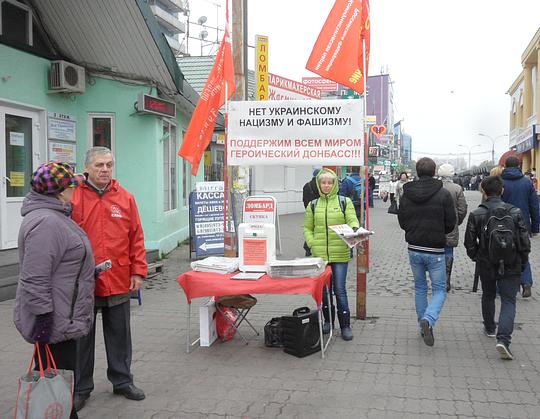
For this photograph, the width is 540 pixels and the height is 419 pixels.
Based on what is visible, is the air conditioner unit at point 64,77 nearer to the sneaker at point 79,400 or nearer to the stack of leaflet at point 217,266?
the stack of leaflet at point 217,266

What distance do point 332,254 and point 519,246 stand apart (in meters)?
1.74

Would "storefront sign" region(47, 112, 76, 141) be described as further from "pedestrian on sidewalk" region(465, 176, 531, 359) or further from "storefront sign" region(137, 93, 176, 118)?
"pedestrian on sidewalk" region(465, 176, 531, 359)

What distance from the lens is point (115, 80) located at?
10.2 metres

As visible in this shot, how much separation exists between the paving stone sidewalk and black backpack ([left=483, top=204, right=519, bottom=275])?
0.92 meters

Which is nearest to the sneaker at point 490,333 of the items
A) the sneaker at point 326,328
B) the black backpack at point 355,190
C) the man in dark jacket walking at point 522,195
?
the sneaker at point 326,328

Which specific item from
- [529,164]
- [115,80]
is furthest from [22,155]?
[529,164]

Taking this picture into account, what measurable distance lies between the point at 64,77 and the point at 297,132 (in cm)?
514

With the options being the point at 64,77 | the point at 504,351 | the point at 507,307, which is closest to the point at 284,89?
the point at 64,77

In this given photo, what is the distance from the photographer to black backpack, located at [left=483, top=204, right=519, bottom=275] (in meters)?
5.07

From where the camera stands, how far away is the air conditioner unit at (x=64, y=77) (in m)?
9.38

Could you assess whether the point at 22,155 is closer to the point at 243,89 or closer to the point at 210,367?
the point at 243,89

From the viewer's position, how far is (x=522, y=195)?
7395 mm

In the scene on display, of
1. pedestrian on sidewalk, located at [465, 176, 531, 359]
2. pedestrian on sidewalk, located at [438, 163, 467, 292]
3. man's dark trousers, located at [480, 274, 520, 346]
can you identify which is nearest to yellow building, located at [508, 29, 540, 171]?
pedestrian on sidewalk, located at [438, 163, 467, 292]

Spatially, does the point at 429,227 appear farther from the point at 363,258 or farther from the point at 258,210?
the point at 258,210
